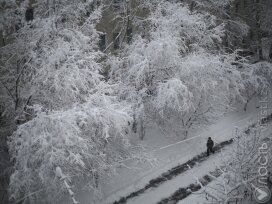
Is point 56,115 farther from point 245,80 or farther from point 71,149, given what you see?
point 245,80

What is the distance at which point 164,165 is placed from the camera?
661 inches

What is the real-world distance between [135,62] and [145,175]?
21.9ft

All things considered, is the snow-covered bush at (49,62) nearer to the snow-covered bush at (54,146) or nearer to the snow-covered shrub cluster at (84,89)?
the snow-covered shrub cluster at (84,89)

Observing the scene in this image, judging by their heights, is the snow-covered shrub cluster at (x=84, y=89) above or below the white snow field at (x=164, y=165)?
above

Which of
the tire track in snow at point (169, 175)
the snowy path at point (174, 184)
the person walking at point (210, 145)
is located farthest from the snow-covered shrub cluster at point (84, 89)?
the snowy path at point (174, 184)

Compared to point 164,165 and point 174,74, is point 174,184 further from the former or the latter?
point 174,74

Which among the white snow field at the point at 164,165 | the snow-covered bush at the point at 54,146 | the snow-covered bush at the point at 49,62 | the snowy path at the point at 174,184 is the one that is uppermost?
the snow-covered bush at the point at 49,62

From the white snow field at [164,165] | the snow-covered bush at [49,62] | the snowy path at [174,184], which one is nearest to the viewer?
the snow-covered bush at [49,62]

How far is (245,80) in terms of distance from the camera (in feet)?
68.4

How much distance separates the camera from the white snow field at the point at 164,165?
1459 centimetres

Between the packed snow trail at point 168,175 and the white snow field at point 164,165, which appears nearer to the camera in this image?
the white snow field at point 164,165

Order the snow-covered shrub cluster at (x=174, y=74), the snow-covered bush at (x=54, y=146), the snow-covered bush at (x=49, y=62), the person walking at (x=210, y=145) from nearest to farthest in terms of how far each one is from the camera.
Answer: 1. the snow-covered bush at (x=54, y=146)
2. the snow-covered bush at (x=49, y=62)
3. the snow-covered shrub cluster at (x=174, y=74)
4. the person walking at (x=210, y=145)

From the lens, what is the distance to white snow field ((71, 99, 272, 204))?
14.6 m

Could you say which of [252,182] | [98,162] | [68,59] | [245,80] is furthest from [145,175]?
[245,80]
